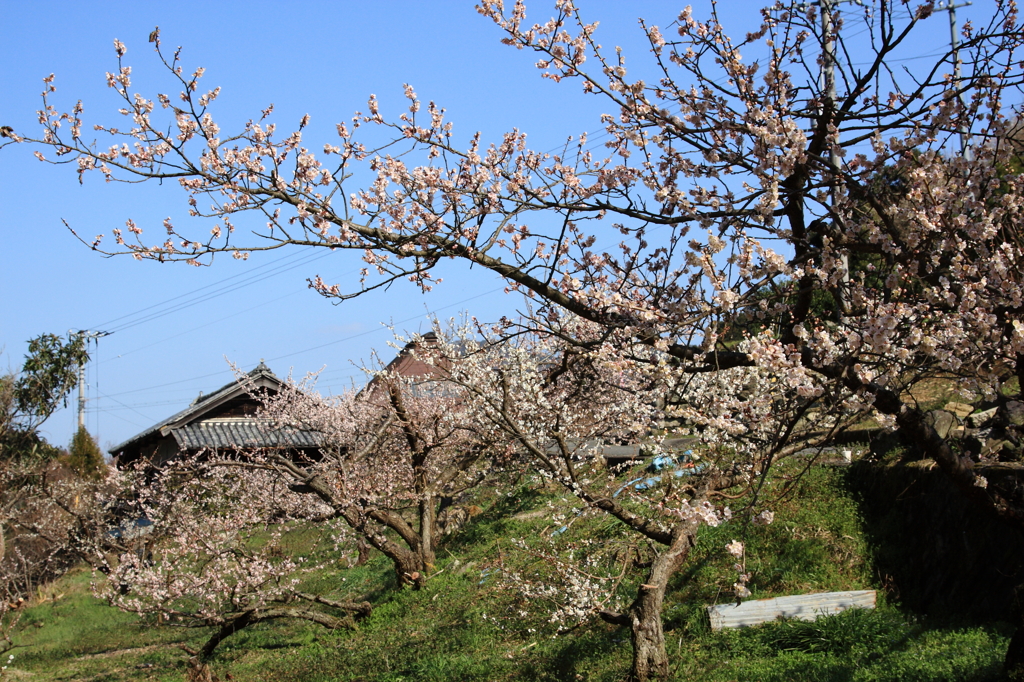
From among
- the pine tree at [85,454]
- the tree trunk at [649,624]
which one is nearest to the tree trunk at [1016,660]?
the tree trunk at [649,624]

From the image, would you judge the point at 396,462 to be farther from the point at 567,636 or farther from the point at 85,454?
the point at 85,454

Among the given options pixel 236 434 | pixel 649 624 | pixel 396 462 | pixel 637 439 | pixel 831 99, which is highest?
pixel 236 434

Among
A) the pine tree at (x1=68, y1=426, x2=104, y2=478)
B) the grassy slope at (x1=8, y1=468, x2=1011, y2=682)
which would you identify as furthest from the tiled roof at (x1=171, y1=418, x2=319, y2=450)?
the grassy slope at (x1=8, y1=468, x2=1011, y2=682)

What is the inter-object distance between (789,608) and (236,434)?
19.3m

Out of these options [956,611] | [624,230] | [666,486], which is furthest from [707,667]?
[624,230]

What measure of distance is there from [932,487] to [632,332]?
200 inches

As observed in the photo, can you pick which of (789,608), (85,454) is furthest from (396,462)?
(85,454)

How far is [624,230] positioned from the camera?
487 centimetres

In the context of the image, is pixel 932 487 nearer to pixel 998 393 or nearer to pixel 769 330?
pixel 998 393

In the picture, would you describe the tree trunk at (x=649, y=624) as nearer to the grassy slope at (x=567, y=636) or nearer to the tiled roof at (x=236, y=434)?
the grassy slope at (x=567, y=636)

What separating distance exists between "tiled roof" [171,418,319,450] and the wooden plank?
15200 millimetres

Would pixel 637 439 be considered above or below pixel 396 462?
below

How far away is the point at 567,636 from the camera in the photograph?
308 inches

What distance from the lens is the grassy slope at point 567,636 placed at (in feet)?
19.7
